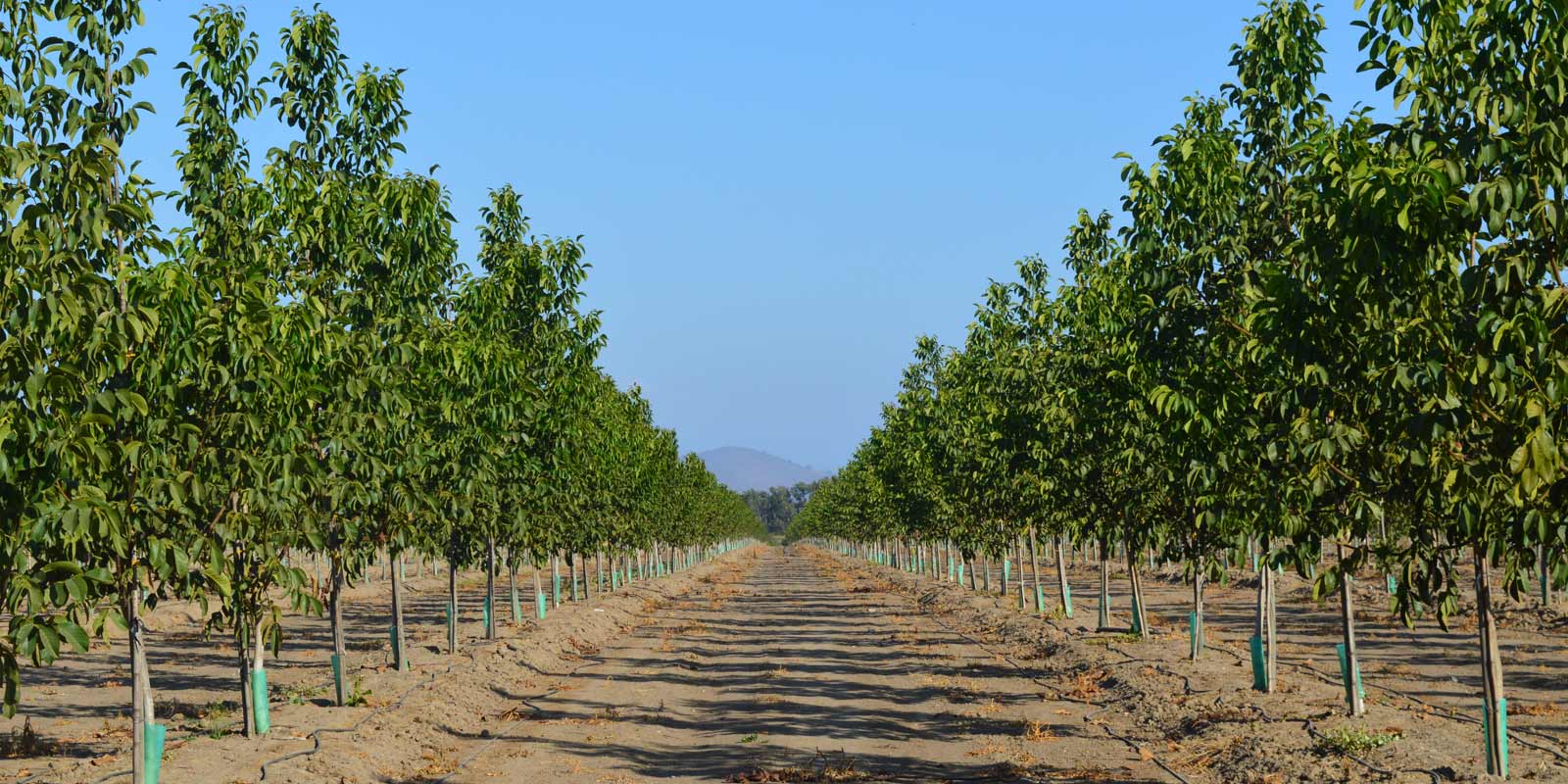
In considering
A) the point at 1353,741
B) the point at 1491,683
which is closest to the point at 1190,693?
the point at 1353,741

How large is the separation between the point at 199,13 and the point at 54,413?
10.8m

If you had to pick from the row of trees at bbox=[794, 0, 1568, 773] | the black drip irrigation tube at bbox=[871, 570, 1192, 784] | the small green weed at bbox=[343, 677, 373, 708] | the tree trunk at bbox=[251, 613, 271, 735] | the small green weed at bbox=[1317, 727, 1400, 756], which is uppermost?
the row of trees at bbox=[794, 0, 1568, 773]

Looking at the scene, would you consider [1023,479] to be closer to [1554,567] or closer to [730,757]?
[730,757]

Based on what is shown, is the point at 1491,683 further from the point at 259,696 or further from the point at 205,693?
the point at 205,693

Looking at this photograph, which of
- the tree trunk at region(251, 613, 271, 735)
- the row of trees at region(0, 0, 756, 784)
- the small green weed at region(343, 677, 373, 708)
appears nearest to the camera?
the row of trees at region(0, 0, 756, 784)

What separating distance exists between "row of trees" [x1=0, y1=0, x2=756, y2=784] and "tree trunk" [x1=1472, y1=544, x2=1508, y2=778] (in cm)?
1093

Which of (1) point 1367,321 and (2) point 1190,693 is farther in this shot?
(2) point 1190,693

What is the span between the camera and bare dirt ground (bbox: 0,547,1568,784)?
14844 mm

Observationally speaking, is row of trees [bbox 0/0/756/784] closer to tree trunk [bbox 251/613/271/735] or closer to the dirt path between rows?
tree trunk [bbox 251/613/271/735]

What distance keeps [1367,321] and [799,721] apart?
10.6m

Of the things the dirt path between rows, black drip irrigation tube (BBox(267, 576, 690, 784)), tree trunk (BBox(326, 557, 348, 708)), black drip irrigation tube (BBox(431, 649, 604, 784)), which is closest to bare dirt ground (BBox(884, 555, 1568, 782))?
the dirt path between rows

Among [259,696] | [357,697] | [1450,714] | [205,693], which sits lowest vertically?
[1450,714]

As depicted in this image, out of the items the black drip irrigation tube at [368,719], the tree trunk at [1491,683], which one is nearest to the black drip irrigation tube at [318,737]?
the black drip irrigation tube at [368,719]

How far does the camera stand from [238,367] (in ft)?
38.1
